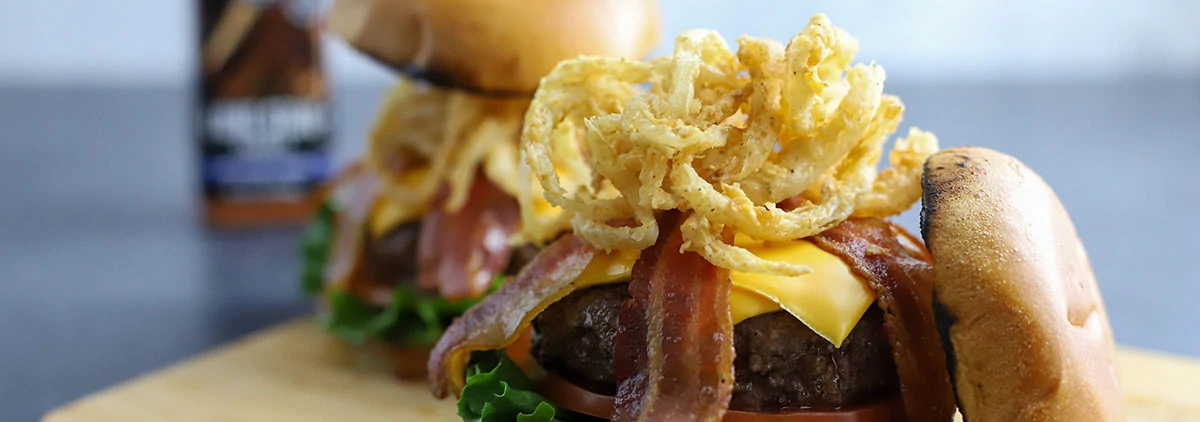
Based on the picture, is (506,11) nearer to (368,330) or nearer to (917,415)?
(368,330)

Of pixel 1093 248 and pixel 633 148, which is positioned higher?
pixel 633 148

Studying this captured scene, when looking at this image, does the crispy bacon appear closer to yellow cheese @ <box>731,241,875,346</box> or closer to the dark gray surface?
the dark gray surface

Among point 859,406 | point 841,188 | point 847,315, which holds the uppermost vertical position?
point 841,188

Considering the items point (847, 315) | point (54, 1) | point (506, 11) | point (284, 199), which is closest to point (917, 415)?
point (847, 315)

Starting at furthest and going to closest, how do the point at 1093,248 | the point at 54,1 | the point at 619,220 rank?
1. the point at 54,1
2. the point at 1093,248
3. the point at 619,220

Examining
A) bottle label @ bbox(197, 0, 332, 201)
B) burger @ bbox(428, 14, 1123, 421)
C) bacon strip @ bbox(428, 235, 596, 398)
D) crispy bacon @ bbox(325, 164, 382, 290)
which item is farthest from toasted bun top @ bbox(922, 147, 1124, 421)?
bottle label @ bbox(197, 0, 332, 201)

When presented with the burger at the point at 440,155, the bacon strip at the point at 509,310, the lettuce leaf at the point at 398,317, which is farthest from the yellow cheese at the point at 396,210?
the bacon strip at the point at 509,310

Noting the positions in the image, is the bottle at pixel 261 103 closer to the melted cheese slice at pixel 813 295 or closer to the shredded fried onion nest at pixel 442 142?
the shredded fried onion nest at pixel 442 142
